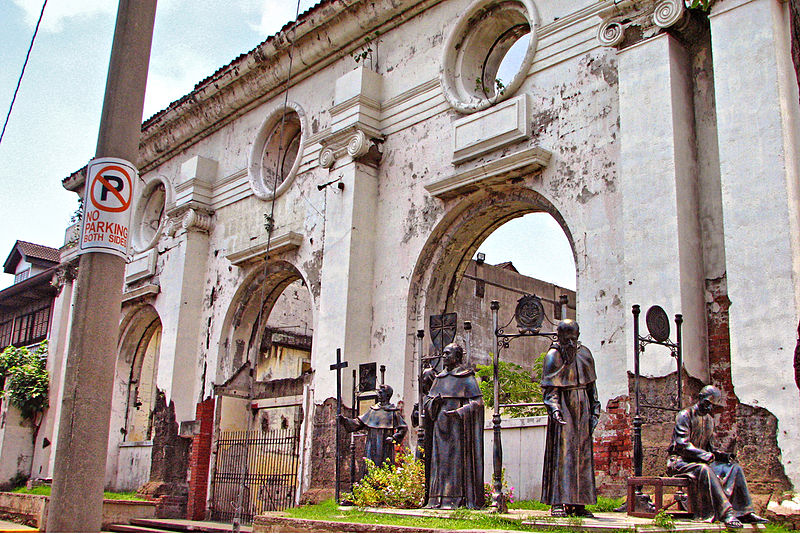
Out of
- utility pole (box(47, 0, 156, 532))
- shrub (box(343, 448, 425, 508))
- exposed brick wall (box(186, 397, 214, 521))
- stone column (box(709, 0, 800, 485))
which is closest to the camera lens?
utility pole (box(47, 0, 156, 532))

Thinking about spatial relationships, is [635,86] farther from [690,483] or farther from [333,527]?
[333,527]

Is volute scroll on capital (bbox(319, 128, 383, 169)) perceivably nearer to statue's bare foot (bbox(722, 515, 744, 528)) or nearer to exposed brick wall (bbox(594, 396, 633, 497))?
exposed brick wall (bbox(594, 396, 633, 497))

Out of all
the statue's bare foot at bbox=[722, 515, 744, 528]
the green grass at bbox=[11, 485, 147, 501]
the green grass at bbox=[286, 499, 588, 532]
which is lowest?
the green grass at bbox=[11, 485, 147, 501]

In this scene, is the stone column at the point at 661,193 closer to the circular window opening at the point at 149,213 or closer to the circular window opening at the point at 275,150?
the circular window opening at the point at 275,150

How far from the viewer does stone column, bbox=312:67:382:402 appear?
39.8ft

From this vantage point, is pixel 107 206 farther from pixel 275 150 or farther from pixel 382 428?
pixel 275 150

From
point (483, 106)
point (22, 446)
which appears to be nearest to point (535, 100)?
point (483, 106)

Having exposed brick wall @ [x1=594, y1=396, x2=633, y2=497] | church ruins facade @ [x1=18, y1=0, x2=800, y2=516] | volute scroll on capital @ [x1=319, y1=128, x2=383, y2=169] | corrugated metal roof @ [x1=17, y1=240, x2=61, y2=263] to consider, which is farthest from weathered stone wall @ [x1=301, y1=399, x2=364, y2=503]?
corrugated metal roof @ [x1=17, y1=240, x2=61, y2=263]

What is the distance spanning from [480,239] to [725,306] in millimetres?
4309

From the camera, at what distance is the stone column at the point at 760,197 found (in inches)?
290

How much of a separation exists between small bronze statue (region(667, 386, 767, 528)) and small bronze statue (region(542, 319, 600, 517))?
29.1 inches

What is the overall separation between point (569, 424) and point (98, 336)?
4.51 meters

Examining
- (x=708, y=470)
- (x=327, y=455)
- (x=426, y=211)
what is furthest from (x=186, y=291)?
(x=708, y=470)

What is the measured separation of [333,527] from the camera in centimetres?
721
